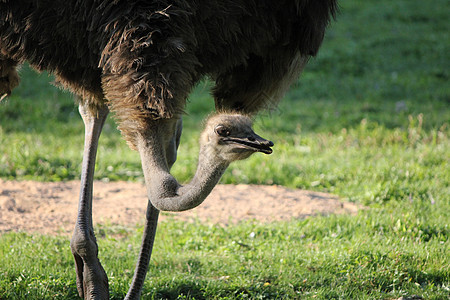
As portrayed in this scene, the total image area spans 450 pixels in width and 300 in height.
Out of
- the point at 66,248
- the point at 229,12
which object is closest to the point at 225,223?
the point at 66,248

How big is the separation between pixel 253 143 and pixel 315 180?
370cm

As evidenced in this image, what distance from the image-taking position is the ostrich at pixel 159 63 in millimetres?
2865

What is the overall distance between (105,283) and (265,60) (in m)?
1.58

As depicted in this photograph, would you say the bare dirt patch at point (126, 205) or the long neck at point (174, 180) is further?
the bare dirt patch at point (126, 205)

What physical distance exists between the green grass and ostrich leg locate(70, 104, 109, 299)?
20 centimetres

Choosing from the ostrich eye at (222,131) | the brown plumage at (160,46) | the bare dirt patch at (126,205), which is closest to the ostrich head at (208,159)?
the ostrich eye at (222,131)

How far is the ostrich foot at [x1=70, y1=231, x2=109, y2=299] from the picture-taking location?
12.3 feet

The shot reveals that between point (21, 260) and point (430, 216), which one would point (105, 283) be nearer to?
point (21, 260)

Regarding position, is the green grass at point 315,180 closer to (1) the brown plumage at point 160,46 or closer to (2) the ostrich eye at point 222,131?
(1) the brown plumage at point 160,46

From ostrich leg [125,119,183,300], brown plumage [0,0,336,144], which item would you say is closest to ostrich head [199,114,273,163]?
brown plumage [0,0,336,144]

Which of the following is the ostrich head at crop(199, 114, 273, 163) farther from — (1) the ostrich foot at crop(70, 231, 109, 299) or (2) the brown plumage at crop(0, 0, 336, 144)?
(1) the ostrich foot at crop(70, 231, 109, 299)

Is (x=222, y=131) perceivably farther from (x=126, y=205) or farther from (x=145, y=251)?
(x=126, y=205)

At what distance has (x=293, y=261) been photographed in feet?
14.3

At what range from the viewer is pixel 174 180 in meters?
2.89
